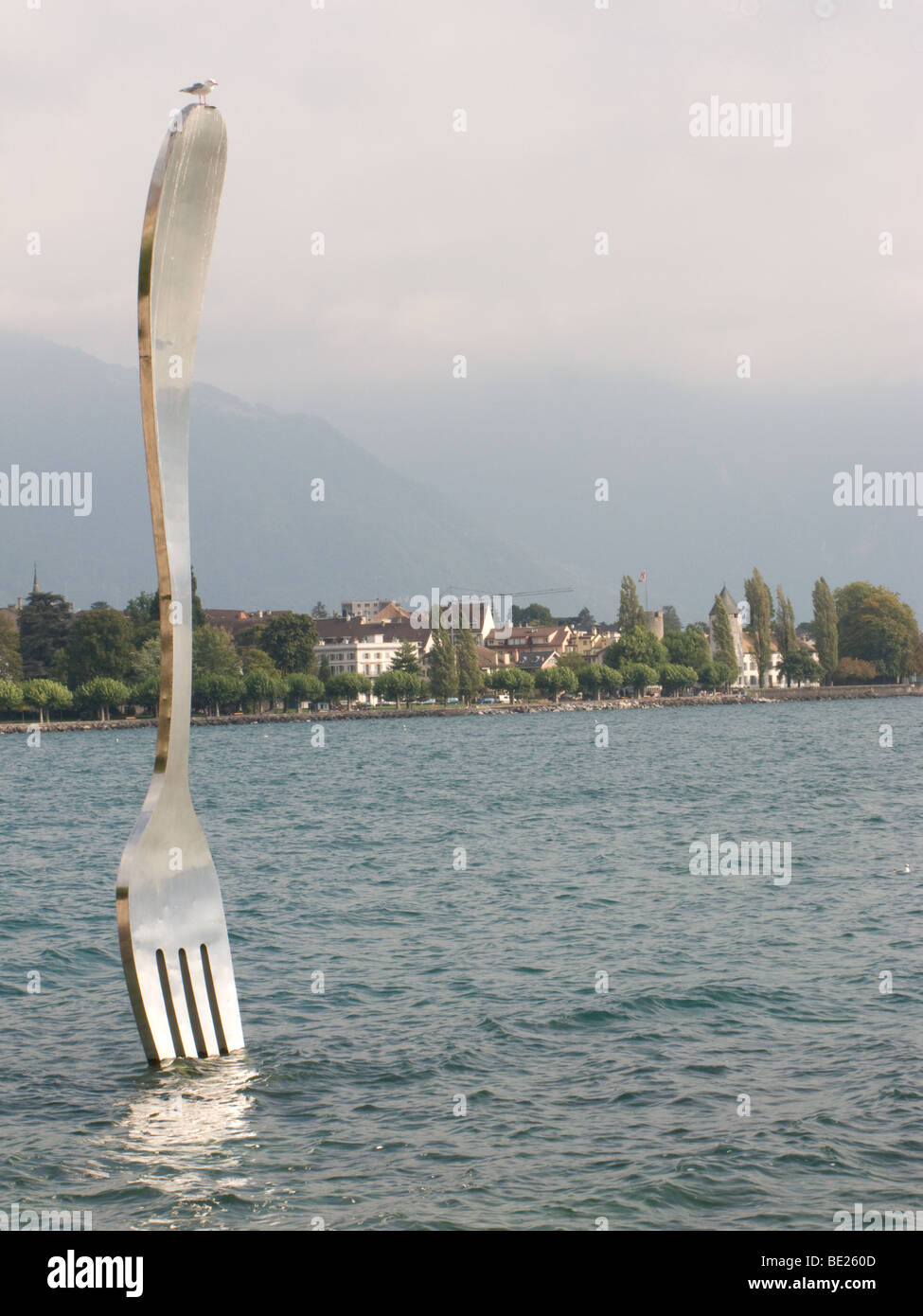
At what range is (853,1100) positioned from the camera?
11.1 m

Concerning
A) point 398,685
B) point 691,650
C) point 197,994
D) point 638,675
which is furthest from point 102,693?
point 197,994

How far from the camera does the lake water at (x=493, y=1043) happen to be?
929cm

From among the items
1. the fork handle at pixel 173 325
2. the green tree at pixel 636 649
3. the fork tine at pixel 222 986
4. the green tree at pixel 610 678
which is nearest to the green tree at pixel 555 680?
the green tree at pixel 610 678

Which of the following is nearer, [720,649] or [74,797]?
[74,797]

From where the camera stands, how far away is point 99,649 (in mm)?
149625

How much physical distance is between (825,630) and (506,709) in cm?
4657

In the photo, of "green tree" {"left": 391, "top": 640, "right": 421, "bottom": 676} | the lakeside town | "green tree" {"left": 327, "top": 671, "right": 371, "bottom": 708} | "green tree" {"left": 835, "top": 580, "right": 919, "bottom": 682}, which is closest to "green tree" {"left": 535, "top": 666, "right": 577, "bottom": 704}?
the lakeside town

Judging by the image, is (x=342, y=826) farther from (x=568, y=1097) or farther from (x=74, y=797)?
(x=568, y=1097)

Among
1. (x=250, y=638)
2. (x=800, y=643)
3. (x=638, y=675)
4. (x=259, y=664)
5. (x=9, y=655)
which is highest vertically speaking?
(x=250, y=638)

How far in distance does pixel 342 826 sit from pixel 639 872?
14617mm

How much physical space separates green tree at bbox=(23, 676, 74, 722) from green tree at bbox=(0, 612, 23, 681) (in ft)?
19.0

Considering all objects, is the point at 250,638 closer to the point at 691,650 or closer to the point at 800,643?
the point at 691,650
